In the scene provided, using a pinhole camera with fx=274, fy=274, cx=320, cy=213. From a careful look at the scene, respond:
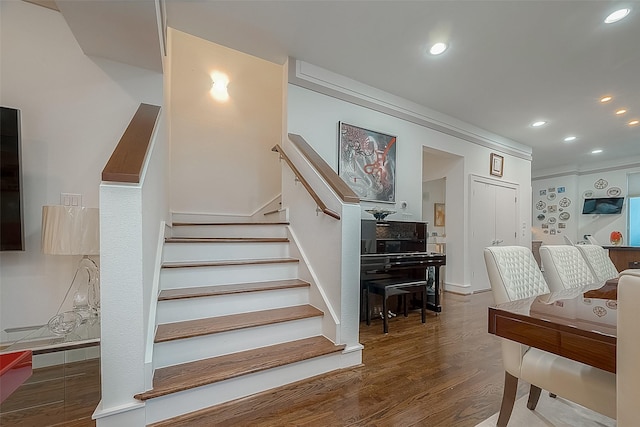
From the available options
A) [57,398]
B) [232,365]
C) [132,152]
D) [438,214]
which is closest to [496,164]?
[438,214]

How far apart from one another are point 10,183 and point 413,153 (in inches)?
162

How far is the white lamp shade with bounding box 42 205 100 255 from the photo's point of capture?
1.67 meters

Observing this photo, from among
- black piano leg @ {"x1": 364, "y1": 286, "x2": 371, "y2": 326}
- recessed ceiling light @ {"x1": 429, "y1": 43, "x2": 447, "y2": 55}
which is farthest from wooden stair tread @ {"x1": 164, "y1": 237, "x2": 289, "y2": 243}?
recessed ceiling light @ {"x1": 429, "y1": 43, "x2": 447, "y2": 55}

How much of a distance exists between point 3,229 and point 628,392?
313 cm

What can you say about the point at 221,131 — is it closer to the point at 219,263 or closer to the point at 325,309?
the point at 219,263

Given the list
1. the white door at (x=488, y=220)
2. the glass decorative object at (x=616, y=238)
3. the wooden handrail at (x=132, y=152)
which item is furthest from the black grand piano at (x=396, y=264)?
the glass decorative object at (x=616, y=238)

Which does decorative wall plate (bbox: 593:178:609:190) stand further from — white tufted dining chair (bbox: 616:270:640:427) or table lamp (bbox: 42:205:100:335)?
table lamp (bbox: 42:205:100:335)

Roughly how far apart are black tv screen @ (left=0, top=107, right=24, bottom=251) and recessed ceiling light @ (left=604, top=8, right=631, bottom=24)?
4.60m

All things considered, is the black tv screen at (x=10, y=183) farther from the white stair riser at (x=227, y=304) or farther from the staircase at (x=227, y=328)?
the white stair riser at (x=227, y=304)

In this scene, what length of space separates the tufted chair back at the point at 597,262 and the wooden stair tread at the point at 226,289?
7.88ft

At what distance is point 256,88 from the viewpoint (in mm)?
4062

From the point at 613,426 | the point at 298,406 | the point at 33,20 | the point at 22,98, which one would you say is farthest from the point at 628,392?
the point at 33,20

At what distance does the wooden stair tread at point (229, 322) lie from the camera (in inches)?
66.5

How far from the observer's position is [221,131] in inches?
149
